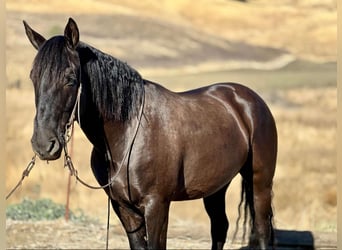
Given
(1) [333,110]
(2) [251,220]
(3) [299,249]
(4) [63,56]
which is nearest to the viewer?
(4) [63,56]

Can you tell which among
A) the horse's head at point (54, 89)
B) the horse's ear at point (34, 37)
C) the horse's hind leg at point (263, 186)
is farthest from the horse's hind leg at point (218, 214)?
the horse's ear at point (34, 37)

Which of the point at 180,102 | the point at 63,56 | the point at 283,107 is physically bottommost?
the point at 283,107

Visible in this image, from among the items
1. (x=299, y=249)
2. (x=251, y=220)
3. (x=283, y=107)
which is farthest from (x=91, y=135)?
(x=283, y=107)

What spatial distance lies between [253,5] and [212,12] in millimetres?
906

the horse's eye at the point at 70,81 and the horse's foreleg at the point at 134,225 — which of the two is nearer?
the horse's eye at the point at 70,81

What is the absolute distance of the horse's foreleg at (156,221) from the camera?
12.9ft

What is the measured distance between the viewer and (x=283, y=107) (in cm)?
1069

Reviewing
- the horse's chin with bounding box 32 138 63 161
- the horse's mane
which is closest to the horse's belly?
the horse's mane

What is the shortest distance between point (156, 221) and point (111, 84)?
0.90 meters

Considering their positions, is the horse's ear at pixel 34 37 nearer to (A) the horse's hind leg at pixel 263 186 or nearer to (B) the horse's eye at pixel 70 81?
(B) the horse's eye at pixel 70 81

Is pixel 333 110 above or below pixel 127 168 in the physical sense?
below

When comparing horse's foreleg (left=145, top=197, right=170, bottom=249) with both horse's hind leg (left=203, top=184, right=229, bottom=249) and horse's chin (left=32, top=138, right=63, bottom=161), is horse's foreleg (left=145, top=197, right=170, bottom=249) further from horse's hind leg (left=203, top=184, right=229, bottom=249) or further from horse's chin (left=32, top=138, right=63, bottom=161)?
horse's hind leg (left=203, top=184, right=229, bottom=249)

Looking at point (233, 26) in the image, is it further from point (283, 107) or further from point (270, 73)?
point (283, 107)

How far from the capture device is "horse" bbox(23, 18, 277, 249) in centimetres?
349
